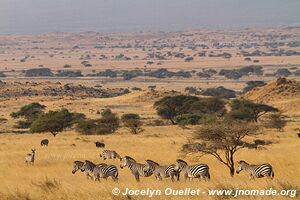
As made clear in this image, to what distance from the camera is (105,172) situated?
653 inches

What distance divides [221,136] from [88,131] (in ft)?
80.6

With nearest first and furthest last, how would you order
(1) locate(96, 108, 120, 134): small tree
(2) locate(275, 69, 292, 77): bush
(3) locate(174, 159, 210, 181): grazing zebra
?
(3) locate(174, 159, 210, 181): grazing zebra → (1) locate(96, 108, 120, 134): small tree → (2) locate(275, 69, 292, 77): bush

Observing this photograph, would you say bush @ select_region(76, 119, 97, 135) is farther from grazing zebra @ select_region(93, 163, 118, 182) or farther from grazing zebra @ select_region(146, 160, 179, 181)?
grazing zebra @ select_region(146, 160, 179, 181)

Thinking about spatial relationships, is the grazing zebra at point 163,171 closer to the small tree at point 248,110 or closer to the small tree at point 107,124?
the small tree at point 107,124

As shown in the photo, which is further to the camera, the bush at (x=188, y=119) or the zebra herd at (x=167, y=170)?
the bush at (x=188, y=119)

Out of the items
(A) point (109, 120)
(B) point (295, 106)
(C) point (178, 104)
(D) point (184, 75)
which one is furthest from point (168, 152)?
(D) point (184, 75)

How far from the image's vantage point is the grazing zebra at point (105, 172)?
16.5 m

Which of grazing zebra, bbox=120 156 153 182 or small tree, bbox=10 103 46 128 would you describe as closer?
grazing zebra, bbox=120 156 153 182

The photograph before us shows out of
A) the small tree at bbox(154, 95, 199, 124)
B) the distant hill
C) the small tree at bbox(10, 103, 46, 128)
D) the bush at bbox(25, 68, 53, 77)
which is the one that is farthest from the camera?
the bush at bbox(25, 68, 53, 77)

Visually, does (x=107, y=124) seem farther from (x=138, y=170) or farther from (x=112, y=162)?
(x=138, y=170)

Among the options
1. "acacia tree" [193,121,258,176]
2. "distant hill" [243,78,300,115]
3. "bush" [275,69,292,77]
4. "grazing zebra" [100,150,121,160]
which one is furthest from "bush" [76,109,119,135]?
"bush" [275,69,292,77]

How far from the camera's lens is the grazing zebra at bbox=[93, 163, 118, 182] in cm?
1652

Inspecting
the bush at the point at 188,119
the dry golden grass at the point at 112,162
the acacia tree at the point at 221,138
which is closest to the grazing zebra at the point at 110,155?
the dry golden grass at the point at 112,162

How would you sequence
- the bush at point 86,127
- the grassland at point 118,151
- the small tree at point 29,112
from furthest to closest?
the small tree at point 29,112 → the bush at point 86,127 → the grassland at point 118,151
